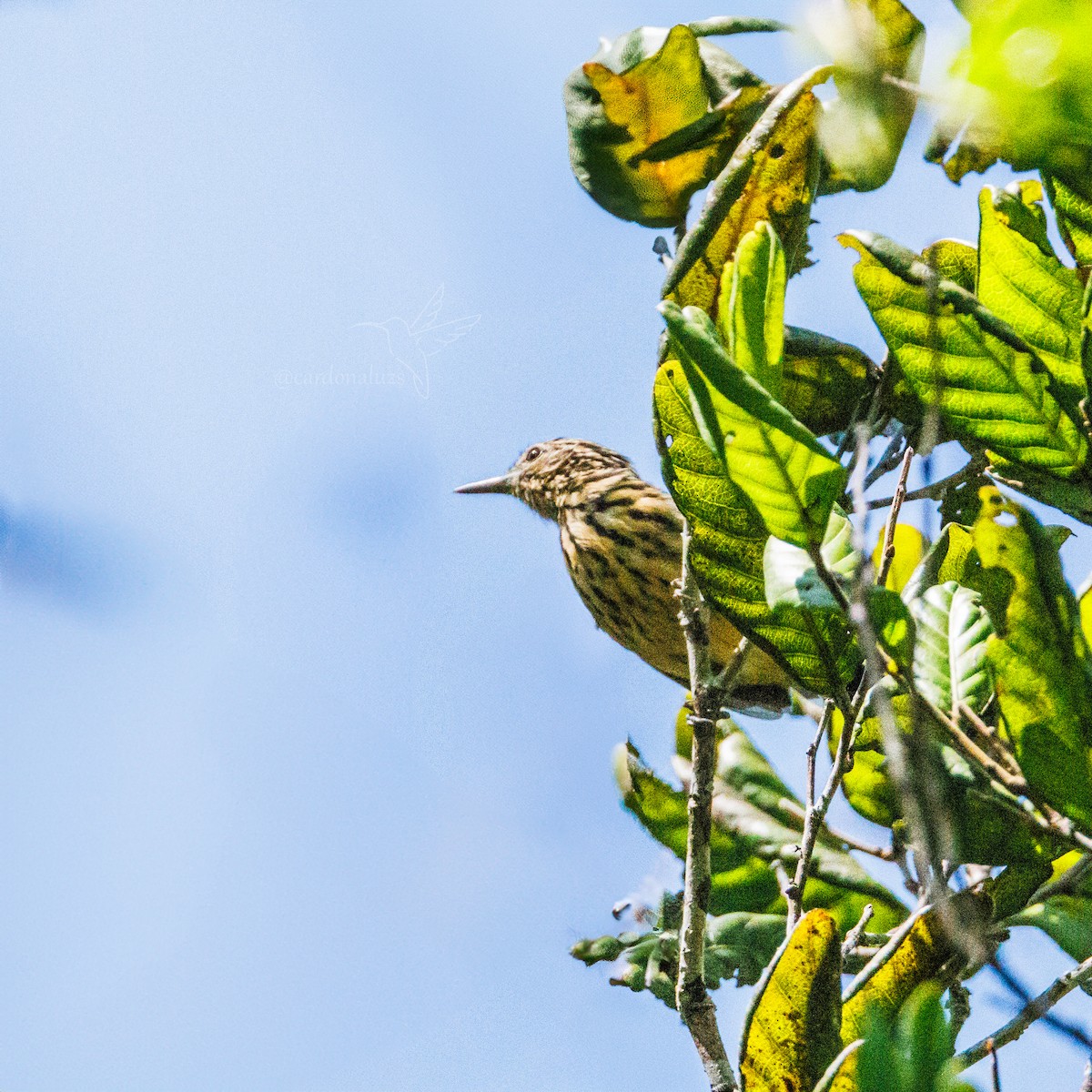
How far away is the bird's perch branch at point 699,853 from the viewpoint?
4.95 ft

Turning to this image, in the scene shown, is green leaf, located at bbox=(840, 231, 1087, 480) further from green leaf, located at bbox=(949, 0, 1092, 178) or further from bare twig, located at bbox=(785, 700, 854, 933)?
green leaf, located at bbox=(949, 0, 1092, 178)

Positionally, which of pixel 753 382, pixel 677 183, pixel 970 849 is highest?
pixel 677 183

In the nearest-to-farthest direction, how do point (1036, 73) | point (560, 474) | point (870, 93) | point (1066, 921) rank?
1. point (1036, 73)
2. point (870, 93)
3. point (1066, 921)
4. point (560, 474)

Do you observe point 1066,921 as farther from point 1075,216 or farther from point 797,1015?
point 1075,216

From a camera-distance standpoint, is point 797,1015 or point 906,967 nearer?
point 797,1015

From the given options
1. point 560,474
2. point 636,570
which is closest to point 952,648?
point 636,570

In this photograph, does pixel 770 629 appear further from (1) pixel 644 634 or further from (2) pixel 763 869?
(1) pixel 644 634

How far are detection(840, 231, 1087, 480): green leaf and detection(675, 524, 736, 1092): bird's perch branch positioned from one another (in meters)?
0.32

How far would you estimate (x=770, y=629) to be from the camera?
4.99 ft

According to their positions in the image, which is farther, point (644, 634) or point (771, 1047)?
point (644, 634)

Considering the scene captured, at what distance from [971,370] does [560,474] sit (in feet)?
10.3

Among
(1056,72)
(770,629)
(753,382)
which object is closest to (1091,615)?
(770,629)

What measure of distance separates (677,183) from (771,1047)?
103cm

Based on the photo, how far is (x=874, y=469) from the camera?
1.93m
